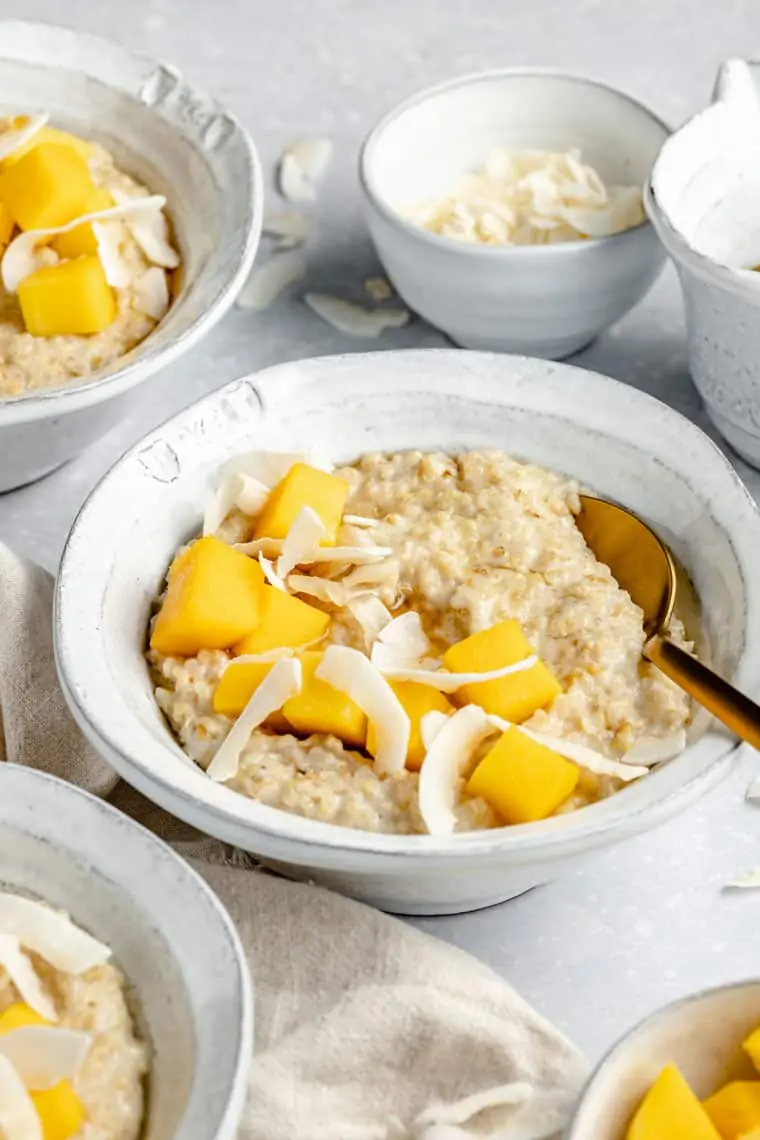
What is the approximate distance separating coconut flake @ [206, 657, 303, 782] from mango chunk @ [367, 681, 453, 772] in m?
0.08

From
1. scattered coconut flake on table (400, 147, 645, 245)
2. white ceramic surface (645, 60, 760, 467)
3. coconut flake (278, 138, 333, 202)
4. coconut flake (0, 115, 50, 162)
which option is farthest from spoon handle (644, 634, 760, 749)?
coconut flake (278, 138, 333, 202)

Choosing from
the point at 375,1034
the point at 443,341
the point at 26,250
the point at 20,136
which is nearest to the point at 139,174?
the point at 20,136

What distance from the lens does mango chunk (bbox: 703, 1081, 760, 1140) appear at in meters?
1.06

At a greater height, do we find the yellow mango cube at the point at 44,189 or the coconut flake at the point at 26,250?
the yellow mango cube at the point at 44,189

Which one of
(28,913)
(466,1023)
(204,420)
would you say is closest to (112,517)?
(204,420)

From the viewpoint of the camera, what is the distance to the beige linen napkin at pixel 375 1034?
1.19m

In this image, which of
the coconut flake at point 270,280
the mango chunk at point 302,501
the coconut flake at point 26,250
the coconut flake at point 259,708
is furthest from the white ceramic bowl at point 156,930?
the coconut flake at point 270,280

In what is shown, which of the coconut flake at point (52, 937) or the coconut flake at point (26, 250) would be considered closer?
the coconut flake at point (52, 937)

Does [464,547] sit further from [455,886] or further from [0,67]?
[0,67]

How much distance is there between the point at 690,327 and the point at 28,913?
103cm

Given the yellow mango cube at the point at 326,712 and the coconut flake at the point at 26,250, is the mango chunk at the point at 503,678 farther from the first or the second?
the coconut flake at the point at 26,250

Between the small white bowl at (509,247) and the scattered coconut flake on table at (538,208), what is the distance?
55 millimetres

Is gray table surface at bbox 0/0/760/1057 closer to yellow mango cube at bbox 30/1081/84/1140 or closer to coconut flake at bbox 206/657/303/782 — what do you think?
coconut flake at bbox 206/657/303/782

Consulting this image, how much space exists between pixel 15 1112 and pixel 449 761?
43 centimetres
